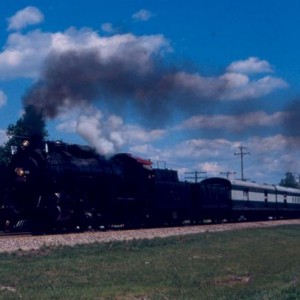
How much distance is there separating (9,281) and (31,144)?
15682 mm

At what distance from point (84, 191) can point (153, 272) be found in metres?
14.8

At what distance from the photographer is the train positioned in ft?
97.3

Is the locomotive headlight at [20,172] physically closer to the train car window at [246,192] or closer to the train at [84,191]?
the train at [84,191]

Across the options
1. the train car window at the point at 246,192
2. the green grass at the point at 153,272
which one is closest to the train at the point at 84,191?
the green grass at the point at 153,272

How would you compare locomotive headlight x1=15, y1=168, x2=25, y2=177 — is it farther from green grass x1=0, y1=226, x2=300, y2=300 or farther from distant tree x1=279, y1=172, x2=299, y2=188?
distant tree x1=279, y1=172, x2=299, y2=188

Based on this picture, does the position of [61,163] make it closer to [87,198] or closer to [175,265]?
[87,198]

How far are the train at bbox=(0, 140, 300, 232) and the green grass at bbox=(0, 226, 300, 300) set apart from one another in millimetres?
6053

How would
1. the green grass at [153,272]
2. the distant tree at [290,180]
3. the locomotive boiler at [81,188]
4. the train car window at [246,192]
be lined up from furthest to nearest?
the distant tree at [290,180] → the train car window at [246,192] → the locomotive boiler at [81,188] → the green grass at [153,272]

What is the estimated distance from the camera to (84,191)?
104 ft

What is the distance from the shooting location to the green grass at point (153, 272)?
13875 mm

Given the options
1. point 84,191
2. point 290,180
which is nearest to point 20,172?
point 84,191

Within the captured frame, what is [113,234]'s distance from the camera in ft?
95.6

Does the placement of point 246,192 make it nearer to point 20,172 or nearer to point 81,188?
point 81,188

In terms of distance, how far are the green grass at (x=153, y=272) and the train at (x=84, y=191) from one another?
19.9ft
